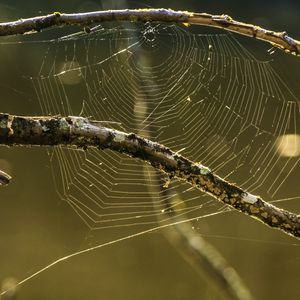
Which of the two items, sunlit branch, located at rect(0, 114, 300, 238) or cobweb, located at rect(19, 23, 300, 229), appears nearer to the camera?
sunlit branch, located at rect(0, 114, 300, 238)

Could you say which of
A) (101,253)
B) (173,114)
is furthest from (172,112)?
(101,253)

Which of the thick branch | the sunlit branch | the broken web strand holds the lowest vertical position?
the sunlit branch

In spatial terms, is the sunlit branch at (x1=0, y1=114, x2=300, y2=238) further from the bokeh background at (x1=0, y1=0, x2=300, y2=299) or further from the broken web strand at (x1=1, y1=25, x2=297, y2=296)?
the bokeh background at (x1=0, y1=0, x2=300, y2=299)

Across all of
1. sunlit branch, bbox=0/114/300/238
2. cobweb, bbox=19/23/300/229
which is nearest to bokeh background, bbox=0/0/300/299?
cobweb, bbox=19/23/300/229

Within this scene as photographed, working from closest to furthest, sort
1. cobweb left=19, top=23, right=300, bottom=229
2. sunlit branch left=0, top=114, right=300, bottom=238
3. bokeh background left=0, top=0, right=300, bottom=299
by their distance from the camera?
sunlit branch left=0, top=114, right=300, bottom=238
cobweb left=19, top=23, right=300, bottom=229
bokeh background left=0, top=0, right=300, bottom=299

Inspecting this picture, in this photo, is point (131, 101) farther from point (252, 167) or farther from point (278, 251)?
point (278, 251)

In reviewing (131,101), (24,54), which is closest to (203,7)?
(24,54)
